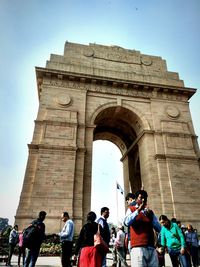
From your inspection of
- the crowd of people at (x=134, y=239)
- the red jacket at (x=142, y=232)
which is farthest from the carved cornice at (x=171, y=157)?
the red jacket at (x=142, y=232)

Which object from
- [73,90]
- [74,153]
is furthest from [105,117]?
[74,153]

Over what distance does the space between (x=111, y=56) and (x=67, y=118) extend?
32.3 ft

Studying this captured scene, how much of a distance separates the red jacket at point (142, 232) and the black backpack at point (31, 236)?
336cm

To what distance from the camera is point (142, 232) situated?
3.20 m

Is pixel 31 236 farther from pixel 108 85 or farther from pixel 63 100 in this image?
pixel 108 85

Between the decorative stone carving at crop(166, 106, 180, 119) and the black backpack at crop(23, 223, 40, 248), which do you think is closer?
the black backpack at crop(23, 223, 40, 248)

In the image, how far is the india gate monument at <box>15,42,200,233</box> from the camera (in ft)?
47.8

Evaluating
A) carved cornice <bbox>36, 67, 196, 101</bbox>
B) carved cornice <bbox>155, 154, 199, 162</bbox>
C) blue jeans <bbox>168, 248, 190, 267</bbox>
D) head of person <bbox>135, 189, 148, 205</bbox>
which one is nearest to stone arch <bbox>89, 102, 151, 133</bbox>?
carved cornice <bbox>36, 67, 196, 101</bbox>

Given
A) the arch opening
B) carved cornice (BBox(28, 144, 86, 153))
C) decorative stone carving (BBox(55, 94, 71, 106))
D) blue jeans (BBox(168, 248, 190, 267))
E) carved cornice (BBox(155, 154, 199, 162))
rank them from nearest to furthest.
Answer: blue jeans (BBox(168, 248, 190, 267)), carved cornice (BBox(28, 144, 86, 153)), carved cornice (BBox(155, 154, 199, 162)), decorative stone carving (BBox(55, 94, 71, 106)), the arch opening

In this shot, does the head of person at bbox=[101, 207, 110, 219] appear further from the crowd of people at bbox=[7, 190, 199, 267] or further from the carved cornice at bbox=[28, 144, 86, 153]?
the carved cornice at bbox=[28, 144, 86, 153]

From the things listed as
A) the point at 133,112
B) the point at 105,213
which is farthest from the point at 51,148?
the point at 105,213

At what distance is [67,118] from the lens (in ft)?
56.8

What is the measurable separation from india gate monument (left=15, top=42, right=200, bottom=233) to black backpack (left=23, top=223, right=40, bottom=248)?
26.4 feet

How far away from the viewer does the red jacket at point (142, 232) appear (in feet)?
10.3
